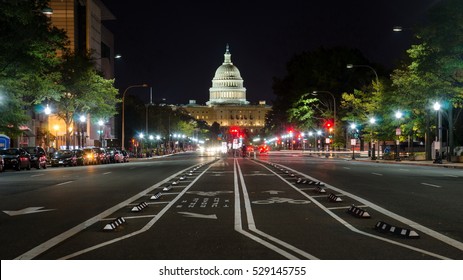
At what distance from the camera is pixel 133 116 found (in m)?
128

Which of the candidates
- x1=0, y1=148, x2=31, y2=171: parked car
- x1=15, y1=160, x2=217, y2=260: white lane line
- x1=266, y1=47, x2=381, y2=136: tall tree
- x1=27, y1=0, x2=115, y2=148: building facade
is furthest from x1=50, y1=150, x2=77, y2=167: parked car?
x1=266, y1=47, x2=381, y2=136: tall tree

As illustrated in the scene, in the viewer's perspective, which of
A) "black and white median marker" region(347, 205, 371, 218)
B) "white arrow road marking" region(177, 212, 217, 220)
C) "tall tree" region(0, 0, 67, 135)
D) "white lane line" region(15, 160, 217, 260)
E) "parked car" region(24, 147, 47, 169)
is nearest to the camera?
"white lane line" region(15, 160, 217, 260)

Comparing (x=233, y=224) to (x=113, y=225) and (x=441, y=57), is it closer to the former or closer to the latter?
(x=113, y=225)

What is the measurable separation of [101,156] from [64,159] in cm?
826

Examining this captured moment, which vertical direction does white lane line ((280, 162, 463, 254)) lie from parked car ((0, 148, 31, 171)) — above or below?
below

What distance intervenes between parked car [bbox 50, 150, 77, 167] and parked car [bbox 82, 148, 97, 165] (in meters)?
2.30

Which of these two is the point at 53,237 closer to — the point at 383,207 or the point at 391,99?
the point at 383,207

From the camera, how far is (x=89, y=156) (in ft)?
192

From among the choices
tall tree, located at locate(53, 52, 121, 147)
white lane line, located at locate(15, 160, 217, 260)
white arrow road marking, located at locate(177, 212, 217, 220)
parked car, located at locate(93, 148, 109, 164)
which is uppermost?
tall tree, located at locate(53, 52, 121, 147)

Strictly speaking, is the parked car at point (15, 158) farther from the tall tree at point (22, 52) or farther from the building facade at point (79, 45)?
the building facade at point (79, 45)

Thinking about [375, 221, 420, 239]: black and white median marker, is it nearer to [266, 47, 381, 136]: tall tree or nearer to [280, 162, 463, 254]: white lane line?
[280, 162, 463, 254]: white lane line

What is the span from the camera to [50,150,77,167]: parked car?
177 ft

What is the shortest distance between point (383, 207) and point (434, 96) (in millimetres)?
35254
